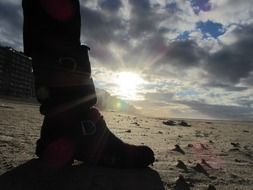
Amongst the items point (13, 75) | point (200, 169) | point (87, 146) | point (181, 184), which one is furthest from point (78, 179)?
point (13, 75)

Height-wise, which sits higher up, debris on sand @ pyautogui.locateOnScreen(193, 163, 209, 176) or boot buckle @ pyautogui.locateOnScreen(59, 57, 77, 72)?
boot buckle @ pyautogui.locateOnScreen(59, 57, 77, 72)

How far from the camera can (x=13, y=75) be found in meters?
40.9

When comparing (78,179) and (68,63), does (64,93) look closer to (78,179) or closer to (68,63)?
(68,63)

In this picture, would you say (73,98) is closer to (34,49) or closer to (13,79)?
(34,49)

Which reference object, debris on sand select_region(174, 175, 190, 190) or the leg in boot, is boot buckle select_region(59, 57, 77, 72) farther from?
debris on sand select_region(174, 175, 190, 190)

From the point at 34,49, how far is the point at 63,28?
230 mm

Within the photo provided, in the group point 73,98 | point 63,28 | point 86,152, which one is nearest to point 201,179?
point 86,152

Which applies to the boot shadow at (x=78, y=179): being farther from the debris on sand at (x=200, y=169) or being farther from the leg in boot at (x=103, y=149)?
the debris on sand at (x=200, y=169)

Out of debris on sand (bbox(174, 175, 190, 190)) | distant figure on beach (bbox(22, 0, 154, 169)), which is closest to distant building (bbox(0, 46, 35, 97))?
distant figure on beach (bbox(22, 0, 154, 169))

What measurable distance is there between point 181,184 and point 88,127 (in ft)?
2.17

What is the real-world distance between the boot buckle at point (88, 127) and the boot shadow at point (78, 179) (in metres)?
0.21

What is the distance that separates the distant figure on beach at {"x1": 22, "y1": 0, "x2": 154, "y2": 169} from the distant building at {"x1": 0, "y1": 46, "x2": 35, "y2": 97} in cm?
3866

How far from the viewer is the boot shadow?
1.65 m

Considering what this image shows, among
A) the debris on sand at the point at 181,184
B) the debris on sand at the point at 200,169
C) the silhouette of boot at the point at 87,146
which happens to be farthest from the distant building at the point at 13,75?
the debris on sand at the point at 181,184
